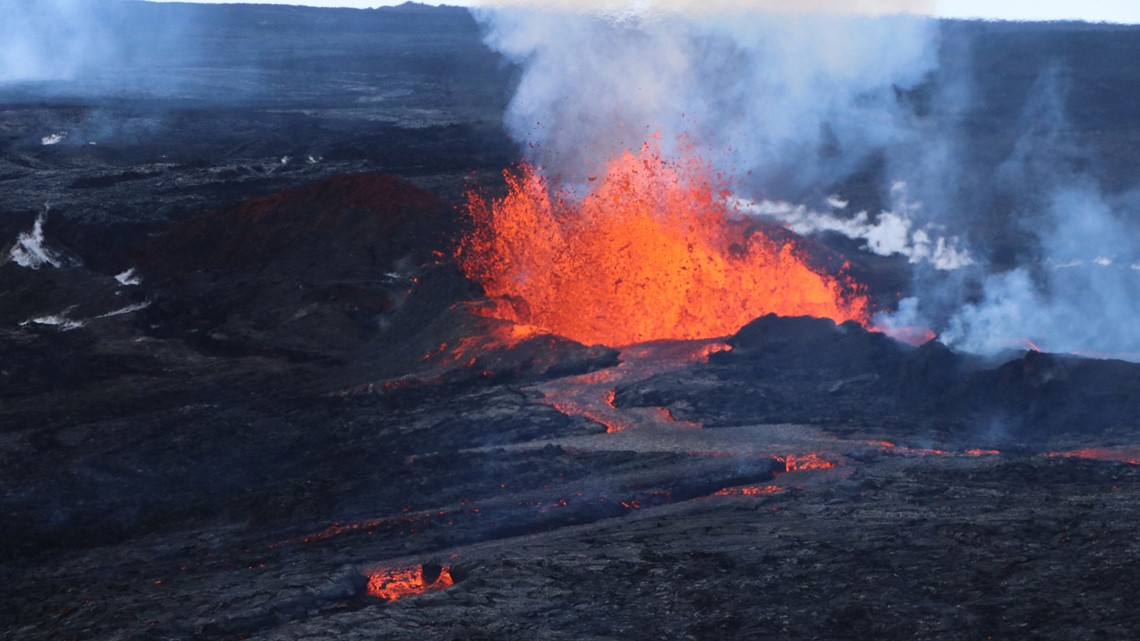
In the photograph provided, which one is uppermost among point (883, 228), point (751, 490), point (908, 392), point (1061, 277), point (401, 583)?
point (883, 228)

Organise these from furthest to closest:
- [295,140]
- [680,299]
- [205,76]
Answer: [205,76], [295,140], [680,299]

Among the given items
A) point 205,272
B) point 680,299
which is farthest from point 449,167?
point 680,299

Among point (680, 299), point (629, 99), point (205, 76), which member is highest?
point (205, 76)

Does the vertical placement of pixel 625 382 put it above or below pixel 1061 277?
below

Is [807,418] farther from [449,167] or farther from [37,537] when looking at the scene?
[449,167]

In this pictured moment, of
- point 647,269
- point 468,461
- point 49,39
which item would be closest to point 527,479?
point 468,461

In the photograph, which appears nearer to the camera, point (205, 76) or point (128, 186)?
point (128, 186)

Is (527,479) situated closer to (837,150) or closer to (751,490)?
(751,490)
